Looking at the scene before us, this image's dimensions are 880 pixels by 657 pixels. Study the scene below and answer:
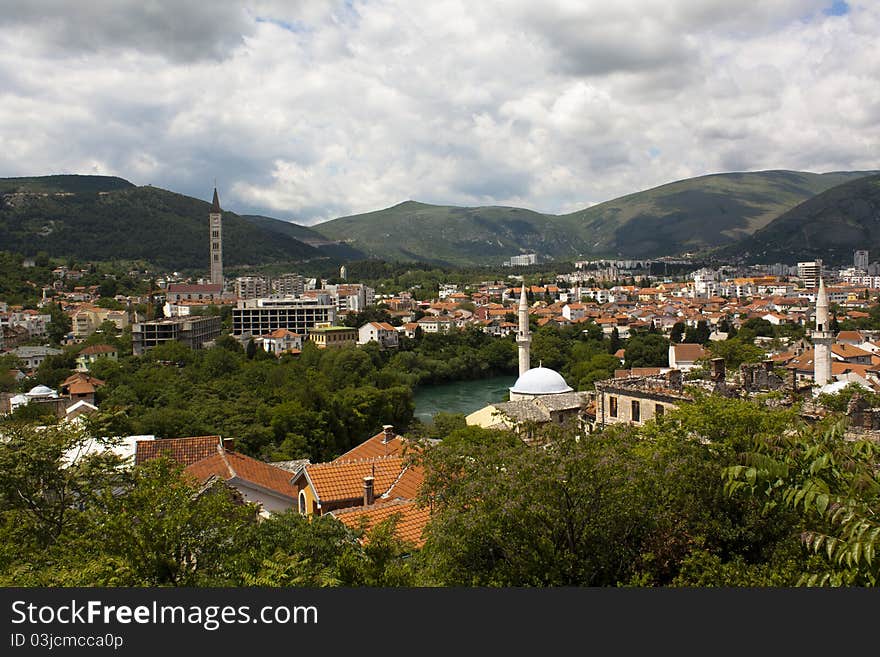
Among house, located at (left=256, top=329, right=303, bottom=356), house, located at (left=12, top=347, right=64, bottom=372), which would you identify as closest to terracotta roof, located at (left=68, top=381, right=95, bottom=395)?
house, located at (left=12, top=347, right=64, bottom=372)

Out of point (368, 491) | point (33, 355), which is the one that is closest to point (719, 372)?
point (368, 491)

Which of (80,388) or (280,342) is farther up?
(280,342)

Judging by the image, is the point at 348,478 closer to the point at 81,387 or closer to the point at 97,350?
the point at 81,387

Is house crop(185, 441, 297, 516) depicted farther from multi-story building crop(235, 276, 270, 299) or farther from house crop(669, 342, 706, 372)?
multi-story building crop(235, 276, 270, 299)

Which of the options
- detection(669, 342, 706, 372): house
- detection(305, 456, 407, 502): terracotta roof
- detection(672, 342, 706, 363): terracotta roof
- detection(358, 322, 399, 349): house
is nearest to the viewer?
detection(305, 456, 407, 502): terracotta roof

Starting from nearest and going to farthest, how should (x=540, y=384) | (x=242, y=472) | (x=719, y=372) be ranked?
(x=242, y=472), (x=719, y=372), (x=540, y=384)

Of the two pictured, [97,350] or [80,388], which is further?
[97,350]

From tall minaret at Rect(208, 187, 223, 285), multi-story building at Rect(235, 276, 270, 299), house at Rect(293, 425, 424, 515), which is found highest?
tall minaret at Rect(208, 187, 223, 285)
